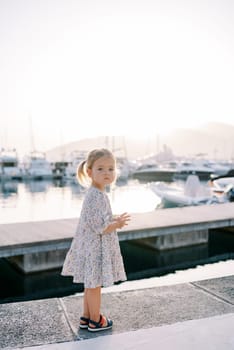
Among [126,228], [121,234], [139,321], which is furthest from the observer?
[126,228]

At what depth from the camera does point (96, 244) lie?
326 cm

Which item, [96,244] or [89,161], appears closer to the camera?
[96,244]

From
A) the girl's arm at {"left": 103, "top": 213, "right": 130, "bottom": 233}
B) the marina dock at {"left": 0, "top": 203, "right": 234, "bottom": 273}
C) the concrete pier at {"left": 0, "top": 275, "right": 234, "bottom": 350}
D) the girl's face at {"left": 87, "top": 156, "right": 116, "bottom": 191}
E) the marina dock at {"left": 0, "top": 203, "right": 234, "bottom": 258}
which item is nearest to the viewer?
the concrete pier at {"left": 0, "top": 275, "right": 234, "bottom": 350}

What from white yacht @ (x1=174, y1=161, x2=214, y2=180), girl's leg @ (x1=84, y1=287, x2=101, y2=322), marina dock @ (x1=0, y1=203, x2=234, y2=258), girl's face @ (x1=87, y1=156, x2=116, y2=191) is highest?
girl's face @ (x1=87, y1=156, x2=116, y2=191)

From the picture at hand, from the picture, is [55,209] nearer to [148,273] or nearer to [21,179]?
[148,273]

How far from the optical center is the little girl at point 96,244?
321 cm

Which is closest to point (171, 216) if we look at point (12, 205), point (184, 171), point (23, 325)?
point (23, 325)

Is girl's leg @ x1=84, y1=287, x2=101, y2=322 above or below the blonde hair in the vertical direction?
below

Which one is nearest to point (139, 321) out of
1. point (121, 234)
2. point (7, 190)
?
point (121, 234)

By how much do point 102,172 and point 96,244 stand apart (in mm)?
636

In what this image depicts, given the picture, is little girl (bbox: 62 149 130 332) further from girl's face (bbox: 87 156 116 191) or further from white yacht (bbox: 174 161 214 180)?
white yacht (bbox: 174 161 214 180)

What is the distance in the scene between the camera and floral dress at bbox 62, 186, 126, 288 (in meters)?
3.21

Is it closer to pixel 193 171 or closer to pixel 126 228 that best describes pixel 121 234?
pixel 126 228

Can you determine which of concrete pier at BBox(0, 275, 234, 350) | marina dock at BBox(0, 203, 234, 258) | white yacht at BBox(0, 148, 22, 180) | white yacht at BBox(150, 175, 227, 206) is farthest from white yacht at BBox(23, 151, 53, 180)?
concrete pier at BBox(0, 275, 234, 350)
